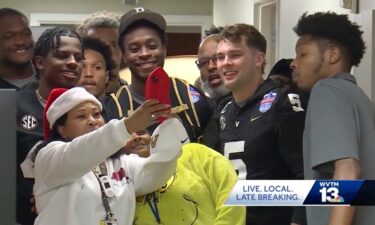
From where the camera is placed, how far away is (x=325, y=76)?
1.19 m

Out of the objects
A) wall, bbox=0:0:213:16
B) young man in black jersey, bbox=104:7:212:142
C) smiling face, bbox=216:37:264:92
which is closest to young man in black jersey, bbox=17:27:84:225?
young man in black jersey, bbox=104:7:212:142

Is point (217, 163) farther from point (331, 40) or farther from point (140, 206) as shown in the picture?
point (331, 40)

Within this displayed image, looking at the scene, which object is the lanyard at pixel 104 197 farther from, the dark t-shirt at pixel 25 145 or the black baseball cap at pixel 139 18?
the black baseball cap at pixel 139 18

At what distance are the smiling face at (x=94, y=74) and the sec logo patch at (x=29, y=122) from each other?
198 mm

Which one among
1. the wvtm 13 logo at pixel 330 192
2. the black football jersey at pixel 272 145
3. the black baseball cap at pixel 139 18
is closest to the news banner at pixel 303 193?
the wvtm 13 logo at pixel 330 192

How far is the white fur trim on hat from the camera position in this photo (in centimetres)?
112

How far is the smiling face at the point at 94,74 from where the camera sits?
1517 millimetres

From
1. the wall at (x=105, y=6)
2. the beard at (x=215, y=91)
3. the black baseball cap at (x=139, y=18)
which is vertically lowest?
the beard at (x=215, y=91)

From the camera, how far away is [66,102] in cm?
113

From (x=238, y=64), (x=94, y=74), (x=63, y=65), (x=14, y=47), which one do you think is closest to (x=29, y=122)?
(x=63, y=65)

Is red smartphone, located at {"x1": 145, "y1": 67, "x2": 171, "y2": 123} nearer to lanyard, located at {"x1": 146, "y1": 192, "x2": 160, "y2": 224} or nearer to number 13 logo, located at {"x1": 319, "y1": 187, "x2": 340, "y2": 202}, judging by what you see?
lanyard, located at {"x1": 146, "y1": 192, "x2": 160, "y2": 224}

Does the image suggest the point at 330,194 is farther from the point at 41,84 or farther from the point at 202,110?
the point at 41,84

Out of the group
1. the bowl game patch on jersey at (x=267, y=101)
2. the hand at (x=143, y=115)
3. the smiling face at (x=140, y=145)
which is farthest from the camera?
the bowl game patch on jersey at (x=267, y=101)

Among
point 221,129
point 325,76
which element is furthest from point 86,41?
point 325,76
